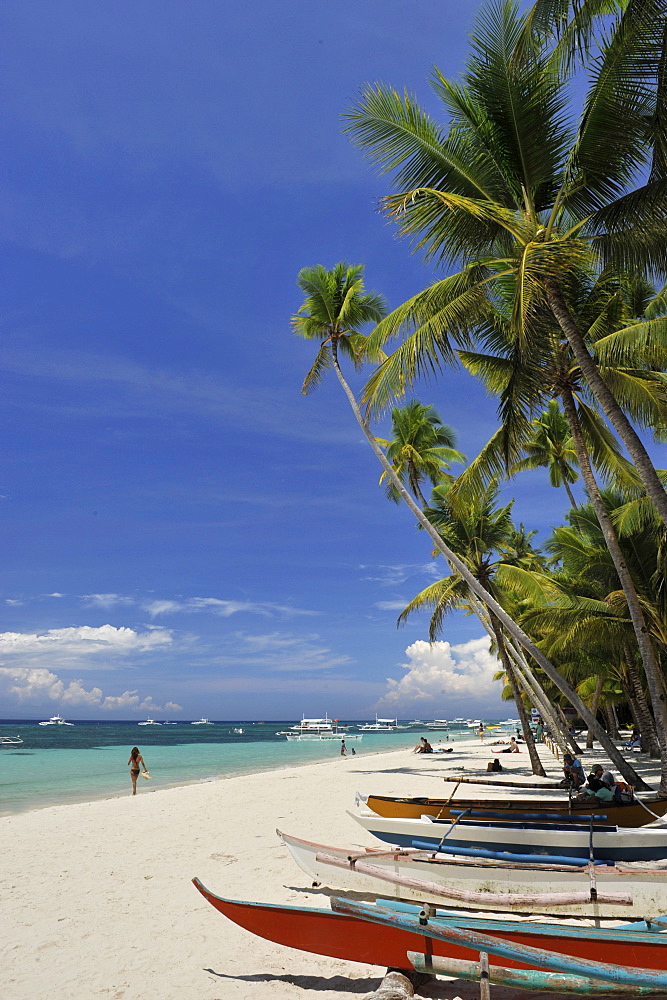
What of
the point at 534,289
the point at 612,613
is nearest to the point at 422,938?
the point at 534,289

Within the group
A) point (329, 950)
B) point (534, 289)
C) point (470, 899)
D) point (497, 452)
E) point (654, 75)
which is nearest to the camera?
point (329, 950)

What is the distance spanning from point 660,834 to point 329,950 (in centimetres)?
458

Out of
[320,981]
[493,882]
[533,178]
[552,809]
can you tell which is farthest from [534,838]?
[533,178]

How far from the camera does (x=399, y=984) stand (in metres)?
3.96

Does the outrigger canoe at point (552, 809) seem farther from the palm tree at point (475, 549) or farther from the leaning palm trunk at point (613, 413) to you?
the palm tree at point (475, 549)

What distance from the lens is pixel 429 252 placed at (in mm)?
10094

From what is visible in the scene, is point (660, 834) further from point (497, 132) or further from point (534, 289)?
point (497, 132)

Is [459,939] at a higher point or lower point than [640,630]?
lower

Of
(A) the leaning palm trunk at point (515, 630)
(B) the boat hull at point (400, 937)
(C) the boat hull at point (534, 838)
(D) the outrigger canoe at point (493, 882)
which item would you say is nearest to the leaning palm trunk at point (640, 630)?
(A) the leaning palm trunk at point (515, 630)

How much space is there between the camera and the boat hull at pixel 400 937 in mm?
3684

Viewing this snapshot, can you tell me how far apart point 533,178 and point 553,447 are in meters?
14.7

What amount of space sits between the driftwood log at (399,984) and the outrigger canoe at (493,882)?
72 cm

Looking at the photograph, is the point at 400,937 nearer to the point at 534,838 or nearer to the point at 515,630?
the point at 534,838

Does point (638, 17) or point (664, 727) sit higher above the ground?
point (638, 17)
